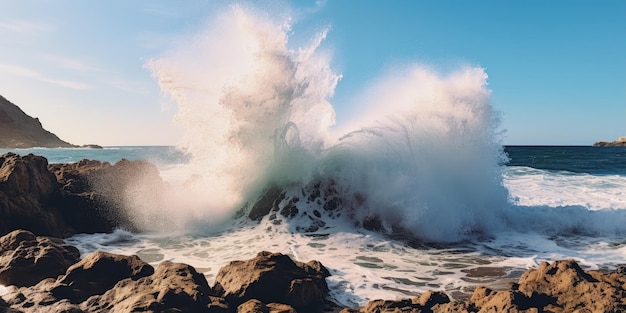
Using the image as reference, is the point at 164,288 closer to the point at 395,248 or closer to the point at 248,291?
the point at 248,291

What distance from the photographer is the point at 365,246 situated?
9039 millimetres

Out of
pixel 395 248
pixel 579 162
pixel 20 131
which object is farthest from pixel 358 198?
pixel 20 131

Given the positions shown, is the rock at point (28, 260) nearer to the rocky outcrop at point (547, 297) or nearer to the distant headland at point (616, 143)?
the rocky outcrop at point (547, 297)

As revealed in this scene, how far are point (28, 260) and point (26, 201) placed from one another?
3670mm

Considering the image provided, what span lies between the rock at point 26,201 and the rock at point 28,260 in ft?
7.83

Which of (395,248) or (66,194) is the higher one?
(66,194)

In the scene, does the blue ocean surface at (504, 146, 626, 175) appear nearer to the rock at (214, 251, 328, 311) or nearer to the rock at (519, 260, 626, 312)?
the rock at (519, 260, 626, 312)

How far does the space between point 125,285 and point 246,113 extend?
23.2 feet

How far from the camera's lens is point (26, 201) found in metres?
9.12

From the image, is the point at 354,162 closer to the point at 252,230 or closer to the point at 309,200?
the point at 309,200

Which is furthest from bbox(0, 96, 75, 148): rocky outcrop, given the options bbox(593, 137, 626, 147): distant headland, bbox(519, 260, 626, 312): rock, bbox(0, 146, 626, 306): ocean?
bbox(593, 137, 626, 147): distant headland

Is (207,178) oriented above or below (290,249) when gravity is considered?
above

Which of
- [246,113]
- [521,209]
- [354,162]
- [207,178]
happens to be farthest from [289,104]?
[521,209]

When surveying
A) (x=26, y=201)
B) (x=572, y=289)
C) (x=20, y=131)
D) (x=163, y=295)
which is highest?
→ (x=20, y=131)
